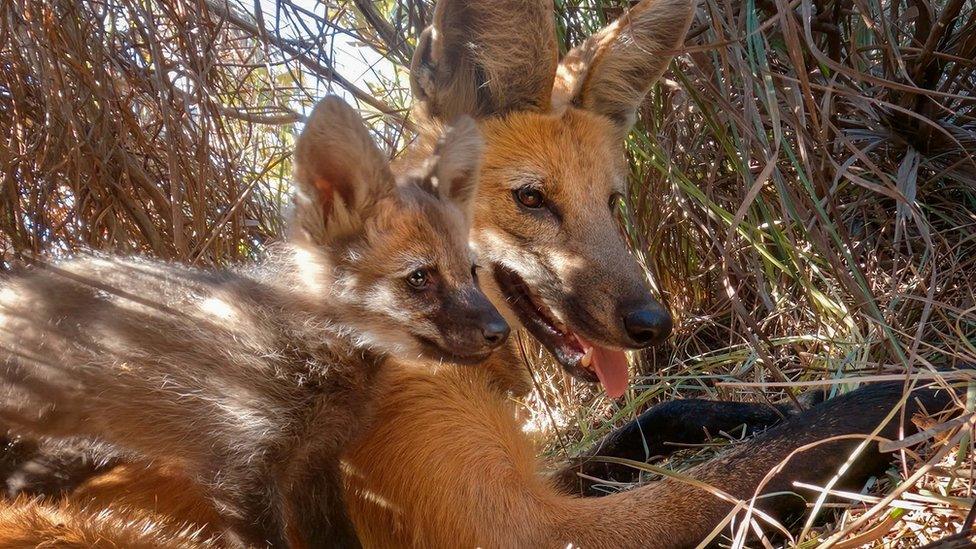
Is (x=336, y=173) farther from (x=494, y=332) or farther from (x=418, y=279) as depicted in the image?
(x=494, y=332)

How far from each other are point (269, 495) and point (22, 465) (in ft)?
2.82

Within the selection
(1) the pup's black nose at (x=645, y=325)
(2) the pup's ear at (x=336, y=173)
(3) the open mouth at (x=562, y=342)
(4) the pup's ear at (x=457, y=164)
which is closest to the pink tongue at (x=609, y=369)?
(3) the open mouth at (x=562, y=342)

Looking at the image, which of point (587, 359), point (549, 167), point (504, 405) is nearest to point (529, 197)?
point (549, 167)

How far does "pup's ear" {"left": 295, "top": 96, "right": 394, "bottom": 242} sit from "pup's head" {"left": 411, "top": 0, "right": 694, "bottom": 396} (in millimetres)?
643

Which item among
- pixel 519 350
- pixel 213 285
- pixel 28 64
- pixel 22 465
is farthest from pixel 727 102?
pixel 28 64

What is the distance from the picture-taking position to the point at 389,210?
A: 9.11 ft

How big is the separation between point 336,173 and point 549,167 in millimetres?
912

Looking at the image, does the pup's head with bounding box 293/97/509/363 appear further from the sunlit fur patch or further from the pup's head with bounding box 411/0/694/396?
the pup's head with bounding box 411/0/694/396

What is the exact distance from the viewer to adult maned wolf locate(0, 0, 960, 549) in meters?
2.95

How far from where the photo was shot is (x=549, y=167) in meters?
3.36

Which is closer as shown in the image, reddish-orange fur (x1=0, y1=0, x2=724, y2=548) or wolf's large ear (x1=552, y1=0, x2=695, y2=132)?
reddish-orange fur (x1=0, y1=0, x2=724, y2=548)

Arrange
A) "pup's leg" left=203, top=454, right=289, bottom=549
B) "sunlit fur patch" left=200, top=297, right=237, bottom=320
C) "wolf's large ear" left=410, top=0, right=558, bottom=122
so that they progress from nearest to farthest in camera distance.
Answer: "pup's leg" left=203, top=454, right=289, bottom=549
"sunlit fur patch" left=200, top=297, right=237, bottom=320
"wolf's large ear" left=410, top=0, right=558, bottom=122

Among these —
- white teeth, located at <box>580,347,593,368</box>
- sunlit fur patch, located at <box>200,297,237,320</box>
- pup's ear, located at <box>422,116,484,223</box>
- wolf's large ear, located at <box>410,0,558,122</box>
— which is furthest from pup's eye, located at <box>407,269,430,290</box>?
wolf's large ear, located at <box>410,0,558,122</box>

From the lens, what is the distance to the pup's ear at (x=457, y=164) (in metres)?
2.95
